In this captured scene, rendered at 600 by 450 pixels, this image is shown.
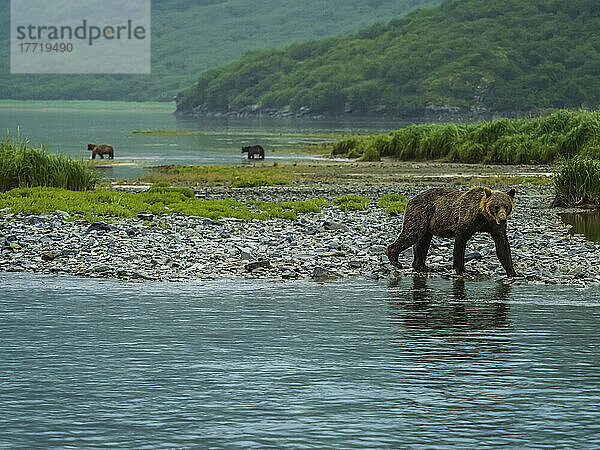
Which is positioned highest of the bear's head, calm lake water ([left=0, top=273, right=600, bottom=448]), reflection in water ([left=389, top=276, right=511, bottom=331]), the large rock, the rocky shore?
the bear's head

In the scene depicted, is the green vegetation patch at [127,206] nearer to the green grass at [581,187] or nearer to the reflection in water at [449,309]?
the green grass at [581,187]

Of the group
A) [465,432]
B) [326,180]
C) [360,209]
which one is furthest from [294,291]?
[326,180]

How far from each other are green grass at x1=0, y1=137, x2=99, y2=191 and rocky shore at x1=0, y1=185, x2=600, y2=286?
6.45m

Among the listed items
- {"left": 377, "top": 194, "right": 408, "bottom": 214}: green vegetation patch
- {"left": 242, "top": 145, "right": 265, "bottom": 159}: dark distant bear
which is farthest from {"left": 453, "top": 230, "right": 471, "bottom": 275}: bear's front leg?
{"left": 242, "top": 145, "right": 265, "bottom": 159}: dark distant bear

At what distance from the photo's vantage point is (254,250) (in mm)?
20609

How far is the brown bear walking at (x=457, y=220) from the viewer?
55.9 ft

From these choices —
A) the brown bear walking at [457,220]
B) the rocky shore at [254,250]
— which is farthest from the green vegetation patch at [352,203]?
the brown bear walking at [457,220]

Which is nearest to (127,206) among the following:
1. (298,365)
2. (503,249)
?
(503,249)

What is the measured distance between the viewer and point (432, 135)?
200ft

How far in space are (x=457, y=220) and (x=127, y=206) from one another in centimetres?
1201

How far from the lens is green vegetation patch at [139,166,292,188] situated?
4169 centimetres

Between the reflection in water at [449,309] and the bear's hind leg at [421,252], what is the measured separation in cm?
118

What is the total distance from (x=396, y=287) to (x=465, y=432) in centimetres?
741

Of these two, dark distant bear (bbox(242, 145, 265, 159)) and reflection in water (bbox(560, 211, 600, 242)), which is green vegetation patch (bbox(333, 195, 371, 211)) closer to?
reflection in water (bbox(560, 211, 600, 242))
